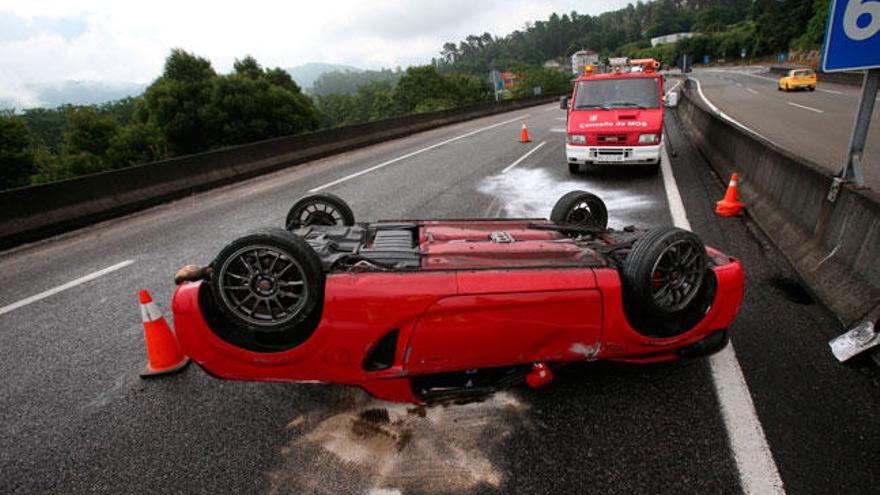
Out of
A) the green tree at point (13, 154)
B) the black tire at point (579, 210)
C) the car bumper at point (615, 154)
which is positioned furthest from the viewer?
the green tree at point (13, 154)

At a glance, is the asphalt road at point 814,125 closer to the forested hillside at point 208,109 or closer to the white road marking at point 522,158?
the white road marking at point 522,158

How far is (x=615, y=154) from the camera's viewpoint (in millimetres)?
8953

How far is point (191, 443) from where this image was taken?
2723 mm

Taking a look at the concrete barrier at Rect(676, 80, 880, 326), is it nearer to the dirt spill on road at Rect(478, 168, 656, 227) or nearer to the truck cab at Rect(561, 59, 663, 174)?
the dirt spill on road at Rect(478, 168, 656, 227)

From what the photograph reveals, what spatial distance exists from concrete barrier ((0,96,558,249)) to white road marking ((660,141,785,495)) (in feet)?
30.8

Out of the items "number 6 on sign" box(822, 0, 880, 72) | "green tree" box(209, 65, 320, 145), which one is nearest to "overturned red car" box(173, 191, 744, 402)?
"number 6 on sign" box(822, 0, 880, 72)

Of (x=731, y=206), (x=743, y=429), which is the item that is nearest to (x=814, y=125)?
(x=731, y=206)

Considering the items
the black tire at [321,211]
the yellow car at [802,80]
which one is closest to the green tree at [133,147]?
the black tire at [321,211]

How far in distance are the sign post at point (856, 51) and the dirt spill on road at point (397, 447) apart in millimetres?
3792

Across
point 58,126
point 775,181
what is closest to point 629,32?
point 58,126

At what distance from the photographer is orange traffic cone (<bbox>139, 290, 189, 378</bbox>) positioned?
3.38 metres

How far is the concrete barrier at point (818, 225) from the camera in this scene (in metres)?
3.48

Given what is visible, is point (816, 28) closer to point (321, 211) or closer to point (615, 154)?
point (615, 154)

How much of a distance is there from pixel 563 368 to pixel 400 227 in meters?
1.77
